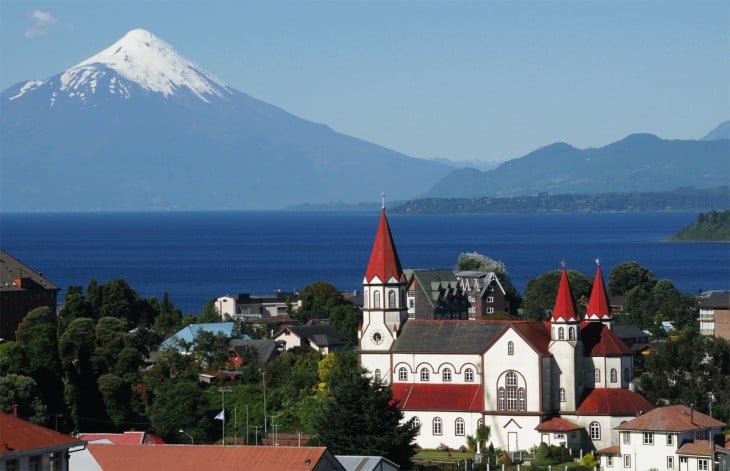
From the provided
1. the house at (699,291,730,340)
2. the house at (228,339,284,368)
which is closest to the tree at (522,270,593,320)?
the house at (699,291,730,340)

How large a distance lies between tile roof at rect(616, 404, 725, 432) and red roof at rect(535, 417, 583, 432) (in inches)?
195

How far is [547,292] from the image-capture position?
335 feet

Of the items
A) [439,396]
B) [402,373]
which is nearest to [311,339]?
[402,373]

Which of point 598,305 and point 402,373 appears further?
point 598,305

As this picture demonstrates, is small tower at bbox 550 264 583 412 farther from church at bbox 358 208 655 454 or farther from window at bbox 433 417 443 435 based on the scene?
window at bbox 433 417 443 435

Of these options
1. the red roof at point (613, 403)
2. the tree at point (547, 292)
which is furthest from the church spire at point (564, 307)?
the tree at point (547, 292)

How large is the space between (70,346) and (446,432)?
17853 mm

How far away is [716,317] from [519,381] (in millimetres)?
27082

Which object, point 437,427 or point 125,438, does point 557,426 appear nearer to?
point 437,427

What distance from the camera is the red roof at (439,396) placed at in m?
61.9

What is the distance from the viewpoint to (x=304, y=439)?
56.4 meters

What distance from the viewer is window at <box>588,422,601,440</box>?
196 feet

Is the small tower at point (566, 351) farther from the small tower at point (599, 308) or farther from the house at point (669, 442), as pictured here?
the house at point (669, 442)

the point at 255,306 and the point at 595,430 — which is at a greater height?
the point at 255,306
